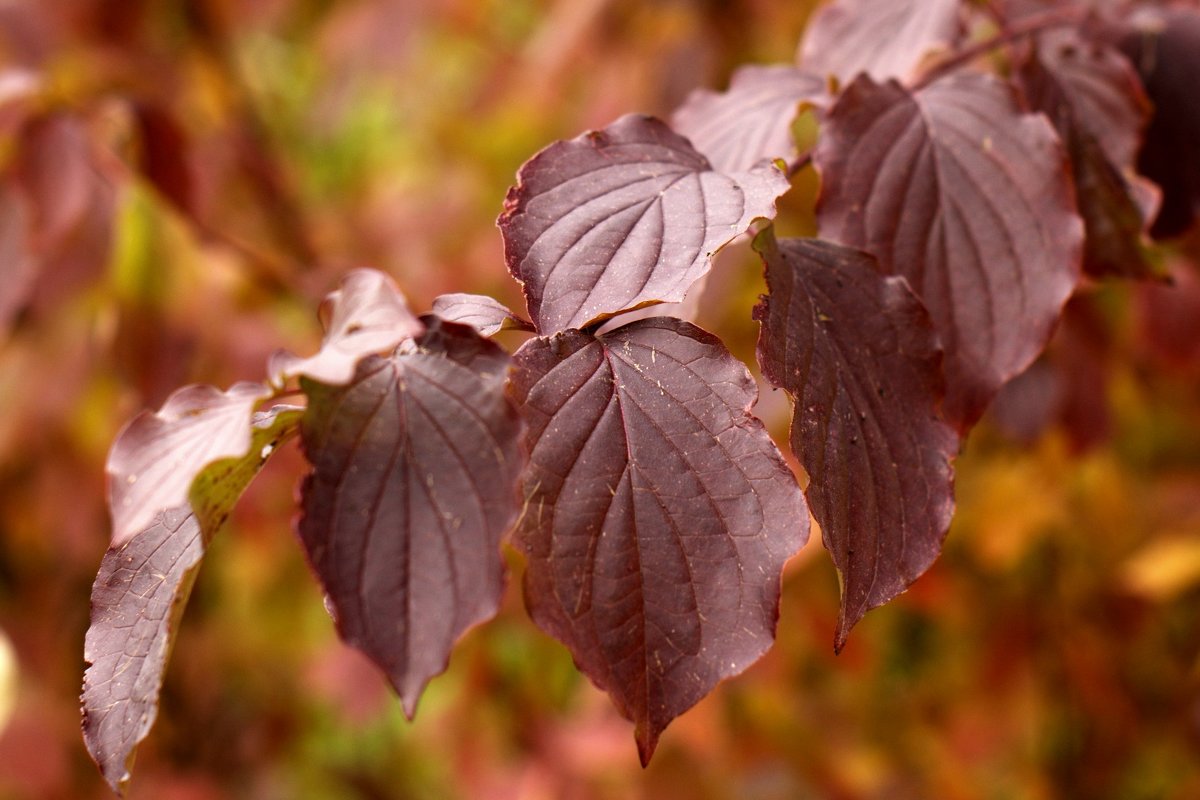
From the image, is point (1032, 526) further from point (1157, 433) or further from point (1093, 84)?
point (1093, 84)

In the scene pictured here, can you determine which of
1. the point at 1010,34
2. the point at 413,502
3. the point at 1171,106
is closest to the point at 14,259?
the point at 413,502

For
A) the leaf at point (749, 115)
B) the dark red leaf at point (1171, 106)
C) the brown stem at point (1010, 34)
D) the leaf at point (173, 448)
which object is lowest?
the dark red leaf at point (1171, 106)

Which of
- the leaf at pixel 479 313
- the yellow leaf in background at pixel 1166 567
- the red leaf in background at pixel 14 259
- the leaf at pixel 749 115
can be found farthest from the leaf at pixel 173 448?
the yellow leaf in background at pixel 1166 567

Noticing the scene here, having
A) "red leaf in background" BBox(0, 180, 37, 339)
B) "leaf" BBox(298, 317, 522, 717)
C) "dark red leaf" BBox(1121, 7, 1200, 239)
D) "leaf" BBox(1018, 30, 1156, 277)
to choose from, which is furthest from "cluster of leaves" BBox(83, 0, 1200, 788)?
"red leaf in background" BBox(0, 180, 37, 339)

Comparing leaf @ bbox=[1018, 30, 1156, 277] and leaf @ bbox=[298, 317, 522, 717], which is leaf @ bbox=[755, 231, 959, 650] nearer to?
leaf @ bbox=[298, 317, 522, 717]

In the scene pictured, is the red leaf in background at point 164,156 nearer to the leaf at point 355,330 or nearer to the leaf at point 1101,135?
the leaf at point 355,330
